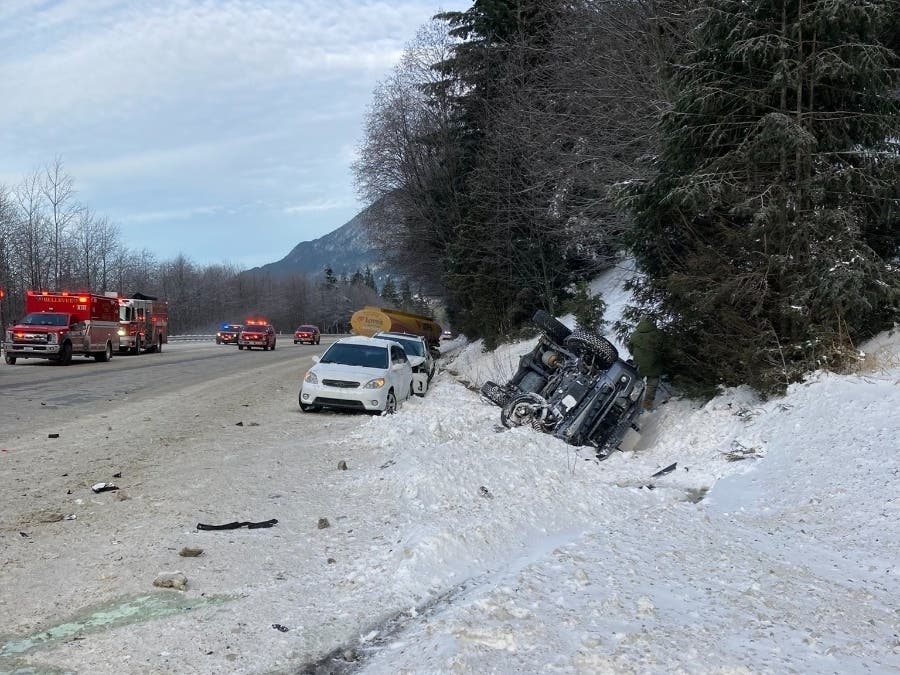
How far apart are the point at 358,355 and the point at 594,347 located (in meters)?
6.14

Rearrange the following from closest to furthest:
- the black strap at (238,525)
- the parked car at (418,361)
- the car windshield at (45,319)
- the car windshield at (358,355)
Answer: the black strap at (238,525), the car windshield at (358,355), the parked car at (418,361), the car windshield at (45,319)

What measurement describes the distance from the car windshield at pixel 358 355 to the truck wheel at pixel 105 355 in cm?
1926

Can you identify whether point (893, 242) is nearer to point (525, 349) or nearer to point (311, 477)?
point (311, 477)

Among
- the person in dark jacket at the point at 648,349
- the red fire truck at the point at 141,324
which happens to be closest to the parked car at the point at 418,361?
the person in dark jacket at the point at 648,349

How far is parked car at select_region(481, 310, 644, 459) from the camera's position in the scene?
9.72m

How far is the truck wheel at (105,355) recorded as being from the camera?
3038 centimetres

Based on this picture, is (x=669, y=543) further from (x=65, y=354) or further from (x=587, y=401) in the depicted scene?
(x=65, y=354)

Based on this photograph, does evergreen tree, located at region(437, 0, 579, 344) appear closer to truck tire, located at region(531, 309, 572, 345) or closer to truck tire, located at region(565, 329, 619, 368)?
truck tire, located at region(531, 309, 572, 345)

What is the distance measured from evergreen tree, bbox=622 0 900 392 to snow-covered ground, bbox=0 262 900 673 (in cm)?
86

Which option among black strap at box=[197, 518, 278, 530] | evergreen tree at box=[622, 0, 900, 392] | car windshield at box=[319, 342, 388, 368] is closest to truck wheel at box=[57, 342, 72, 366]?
car windshield at box=[319, 342, 388, 368]

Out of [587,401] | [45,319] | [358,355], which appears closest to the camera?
[587,401]

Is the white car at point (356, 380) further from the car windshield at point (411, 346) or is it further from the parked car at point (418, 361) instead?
the car windshield at point (411, 346)

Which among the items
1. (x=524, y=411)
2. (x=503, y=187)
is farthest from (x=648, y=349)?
(x=503, y=187)

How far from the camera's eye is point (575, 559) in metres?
4.78
